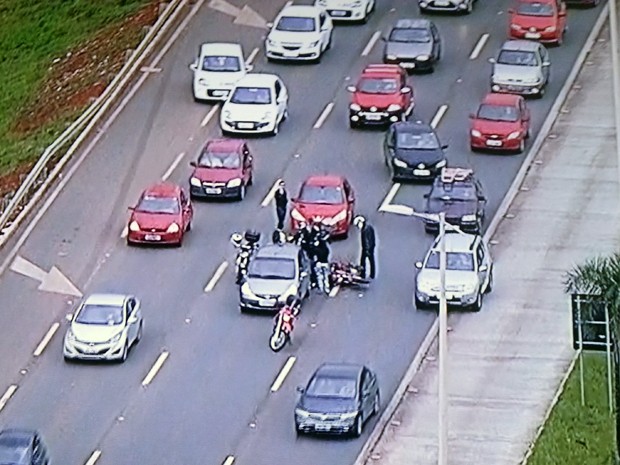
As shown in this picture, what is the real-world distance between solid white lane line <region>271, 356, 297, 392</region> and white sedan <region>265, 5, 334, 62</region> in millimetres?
22645

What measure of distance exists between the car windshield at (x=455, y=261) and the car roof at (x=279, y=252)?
12.4 feet

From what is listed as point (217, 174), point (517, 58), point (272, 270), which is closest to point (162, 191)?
point (217, 174)

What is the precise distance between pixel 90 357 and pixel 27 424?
334 cm

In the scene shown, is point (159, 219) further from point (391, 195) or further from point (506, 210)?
point (506, 210)

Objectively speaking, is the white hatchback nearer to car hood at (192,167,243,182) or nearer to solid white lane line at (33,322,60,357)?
car hood at (192,167,243,182)

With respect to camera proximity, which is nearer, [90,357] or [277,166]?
[90,357]

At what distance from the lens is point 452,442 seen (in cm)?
6188

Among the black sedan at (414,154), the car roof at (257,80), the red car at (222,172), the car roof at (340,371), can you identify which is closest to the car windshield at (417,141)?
the black sedan at (414,154)

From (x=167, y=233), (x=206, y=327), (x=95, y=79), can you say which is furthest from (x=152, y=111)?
(x=206, y=327)

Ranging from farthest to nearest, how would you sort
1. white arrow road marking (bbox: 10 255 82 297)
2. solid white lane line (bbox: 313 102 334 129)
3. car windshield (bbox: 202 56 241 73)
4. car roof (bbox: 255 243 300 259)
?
car windshield (bbox: 202 56 241 73)
solid white lane line (bbox: 313 102 334 129)
white arrow road marking (bbox: 10 255 82 297)
car roof (bbox: 255 243 300 259)

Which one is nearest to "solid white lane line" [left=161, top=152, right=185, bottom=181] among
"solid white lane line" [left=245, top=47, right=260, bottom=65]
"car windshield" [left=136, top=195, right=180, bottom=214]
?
"car windshield" [left=136, top=195, right=180, bottom=214]

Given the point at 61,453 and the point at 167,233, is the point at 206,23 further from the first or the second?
the point at 61,453

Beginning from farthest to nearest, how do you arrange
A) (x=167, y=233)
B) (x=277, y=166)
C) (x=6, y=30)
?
(x=6, y=30) < (x=277, y=166) < (x=167, y=233)

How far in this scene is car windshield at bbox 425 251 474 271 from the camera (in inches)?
2717
